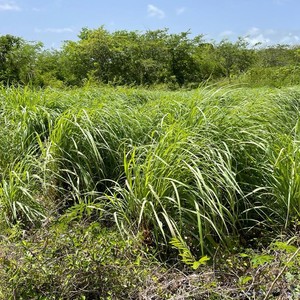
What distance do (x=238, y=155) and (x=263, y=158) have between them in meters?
0.13

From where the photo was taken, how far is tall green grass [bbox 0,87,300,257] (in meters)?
1.62

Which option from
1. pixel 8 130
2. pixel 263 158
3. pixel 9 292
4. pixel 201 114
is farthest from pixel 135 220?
pixel 8 130

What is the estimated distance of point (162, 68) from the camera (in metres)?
15.4

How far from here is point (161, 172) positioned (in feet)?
5.60

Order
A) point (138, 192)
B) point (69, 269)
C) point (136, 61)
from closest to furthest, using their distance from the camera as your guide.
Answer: point (69, 269)
point (138, 192)
point (136, 61)

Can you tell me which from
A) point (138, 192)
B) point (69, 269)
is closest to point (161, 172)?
point (138, 192)

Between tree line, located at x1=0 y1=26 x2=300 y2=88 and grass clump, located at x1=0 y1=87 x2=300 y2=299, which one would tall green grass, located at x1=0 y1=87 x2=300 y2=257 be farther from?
tree line, located at x1=0 y1=26 x2=300 y2=88

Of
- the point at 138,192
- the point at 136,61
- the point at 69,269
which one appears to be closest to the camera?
the point at 69,269

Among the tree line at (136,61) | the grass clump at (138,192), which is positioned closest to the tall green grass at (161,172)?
the grass clump at (138,192)

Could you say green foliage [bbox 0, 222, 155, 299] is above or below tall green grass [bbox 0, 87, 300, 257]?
below

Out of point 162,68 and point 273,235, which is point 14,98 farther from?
point 162,68

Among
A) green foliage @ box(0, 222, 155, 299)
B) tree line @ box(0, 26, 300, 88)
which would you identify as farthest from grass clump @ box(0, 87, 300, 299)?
tree line @ box(0, 26, 300, 88)

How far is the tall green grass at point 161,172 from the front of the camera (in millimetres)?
1620

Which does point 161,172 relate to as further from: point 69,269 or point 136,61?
point 136,61
